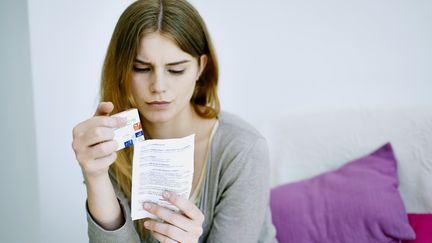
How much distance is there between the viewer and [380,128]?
1576 millimetres

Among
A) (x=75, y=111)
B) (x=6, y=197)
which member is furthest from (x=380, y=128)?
(x=6, y=197)

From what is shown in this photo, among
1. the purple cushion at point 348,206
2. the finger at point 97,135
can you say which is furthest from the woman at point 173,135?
the purple cushion at point 348,206

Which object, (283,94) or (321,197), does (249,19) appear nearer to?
(283,94)

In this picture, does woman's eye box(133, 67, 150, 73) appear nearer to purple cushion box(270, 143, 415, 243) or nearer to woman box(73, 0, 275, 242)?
woman box(73, 0, 275, 242)

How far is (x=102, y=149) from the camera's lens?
840mm

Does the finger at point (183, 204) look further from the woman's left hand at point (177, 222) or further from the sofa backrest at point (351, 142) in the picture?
the sofa backrest at point (351, 142)

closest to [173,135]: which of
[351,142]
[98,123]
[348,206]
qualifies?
[98,123]

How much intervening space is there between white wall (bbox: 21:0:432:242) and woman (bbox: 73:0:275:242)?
0.26m

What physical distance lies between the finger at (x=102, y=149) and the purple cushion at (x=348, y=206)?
78cm

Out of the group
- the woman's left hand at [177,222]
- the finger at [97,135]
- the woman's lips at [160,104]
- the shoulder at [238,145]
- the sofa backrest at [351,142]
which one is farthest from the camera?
the sofa backrest at [351,142]

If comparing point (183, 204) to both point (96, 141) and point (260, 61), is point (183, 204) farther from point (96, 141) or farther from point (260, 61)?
point (260, 61)

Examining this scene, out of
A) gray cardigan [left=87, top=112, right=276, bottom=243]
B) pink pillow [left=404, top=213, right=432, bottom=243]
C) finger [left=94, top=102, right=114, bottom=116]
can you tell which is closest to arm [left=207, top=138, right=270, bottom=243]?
gray cardigan [left=87, top=112, right=276, bottom=243]

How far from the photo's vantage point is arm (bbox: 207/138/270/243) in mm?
1131

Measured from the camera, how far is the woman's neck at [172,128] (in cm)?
122
